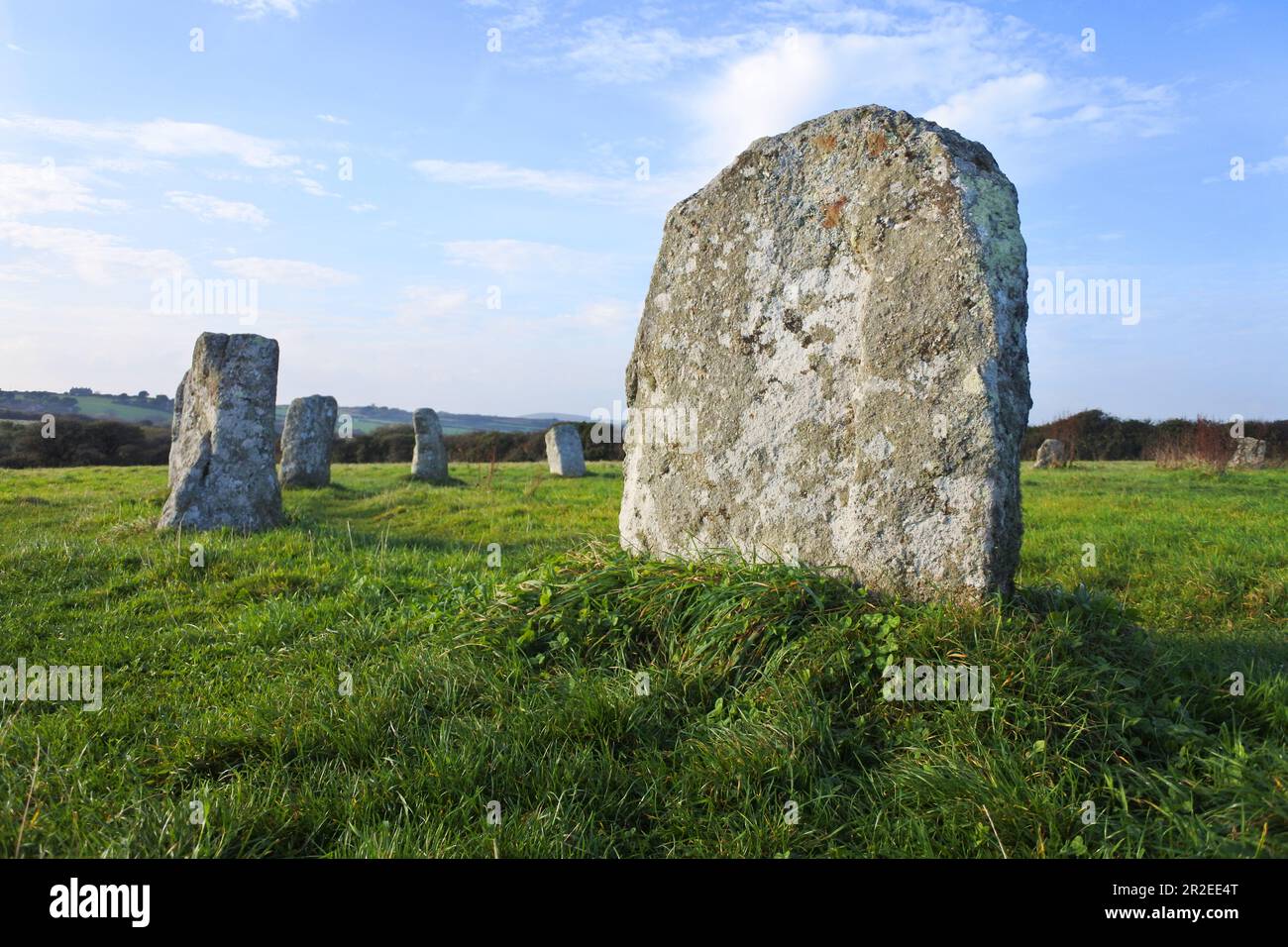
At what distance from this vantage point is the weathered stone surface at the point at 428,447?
62.8 ft

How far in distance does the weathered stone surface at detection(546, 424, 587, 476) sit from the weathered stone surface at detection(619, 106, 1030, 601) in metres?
14.9

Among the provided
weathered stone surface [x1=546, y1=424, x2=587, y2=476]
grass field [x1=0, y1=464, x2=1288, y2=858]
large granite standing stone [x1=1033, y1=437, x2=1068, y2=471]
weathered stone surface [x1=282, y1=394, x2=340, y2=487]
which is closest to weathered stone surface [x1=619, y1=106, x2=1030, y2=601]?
grass field [x1=0, y1=464, x2=1288, y2=858]

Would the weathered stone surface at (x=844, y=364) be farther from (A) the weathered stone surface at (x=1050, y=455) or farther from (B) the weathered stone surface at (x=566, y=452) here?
(A) the weathered stone surface at (x=1050, y=455)

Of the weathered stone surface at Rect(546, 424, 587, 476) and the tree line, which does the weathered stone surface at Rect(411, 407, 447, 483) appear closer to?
the weathered stone surface at Rect(546, 424, 587, 476)

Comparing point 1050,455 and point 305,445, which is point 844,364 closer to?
point 305,445

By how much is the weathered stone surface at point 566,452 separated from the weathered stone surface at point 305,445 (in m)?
5.72

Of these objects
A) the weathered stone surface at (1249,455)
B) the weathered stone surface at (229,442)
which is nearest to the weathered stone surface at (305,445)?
the weathered stone surface at (229,442)

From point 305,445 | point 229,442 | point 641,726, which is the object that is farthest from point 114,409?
point 641,726

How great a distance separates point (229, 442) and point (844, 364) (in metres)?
8.71

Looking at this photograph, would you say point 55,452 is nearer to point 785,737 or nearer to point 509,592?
point 509,592

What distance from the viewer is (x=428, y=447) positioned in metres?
19.2

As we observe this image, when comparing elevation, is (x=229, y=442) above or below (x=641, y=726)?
above
